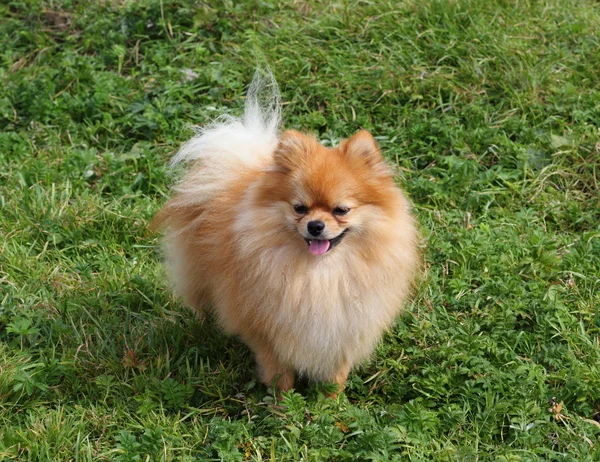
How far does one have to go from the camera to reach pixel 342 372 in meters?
3.60

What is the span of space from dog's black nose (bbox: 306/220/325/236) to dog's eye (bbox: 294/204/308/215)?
0.32ft

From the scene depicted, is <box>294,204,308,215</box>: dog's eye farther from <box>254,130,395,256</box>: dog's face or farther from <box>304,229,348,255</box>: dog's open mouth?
<box>304,229,348,255</box>: dog's open mouth

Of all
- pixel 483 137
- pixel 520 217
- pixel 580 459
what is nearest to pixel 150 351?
pixel 580 459

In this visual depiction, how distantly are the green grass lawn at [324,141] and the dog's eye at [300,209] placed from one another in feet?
2.97

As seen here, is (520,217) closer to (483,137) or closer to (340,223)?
(483,137)

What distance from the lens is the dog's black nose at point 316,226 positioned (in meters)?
3.00

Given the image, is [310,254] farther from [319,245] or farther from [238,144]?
[238,144]

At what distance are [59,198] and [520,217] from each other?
2.81 m

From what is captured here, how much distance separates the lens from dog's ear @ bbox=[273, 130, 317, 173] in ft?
10.4

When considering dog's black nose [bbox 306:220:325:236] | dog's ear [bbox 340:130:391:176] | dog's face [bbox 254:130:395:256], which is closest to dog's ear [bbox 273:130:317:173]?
dog's face [bbox 254:130:395:256]

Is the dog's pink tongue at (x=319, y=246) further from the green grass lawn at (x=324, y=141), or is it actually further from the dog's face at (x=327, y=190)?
the green grass lawn at (x=324, y=141)

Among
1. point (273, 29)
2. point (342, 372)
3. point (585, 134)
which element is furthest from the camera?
point (273, 29)

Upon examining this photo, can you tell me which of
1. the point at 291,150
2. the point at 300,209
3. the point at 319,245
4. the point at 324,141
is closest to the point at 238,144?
the point at 291,150

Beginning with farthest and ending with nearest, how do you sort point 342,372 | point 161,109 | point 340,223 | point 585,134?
point 161,109
point 585,134
point 342,372
point 340,223
